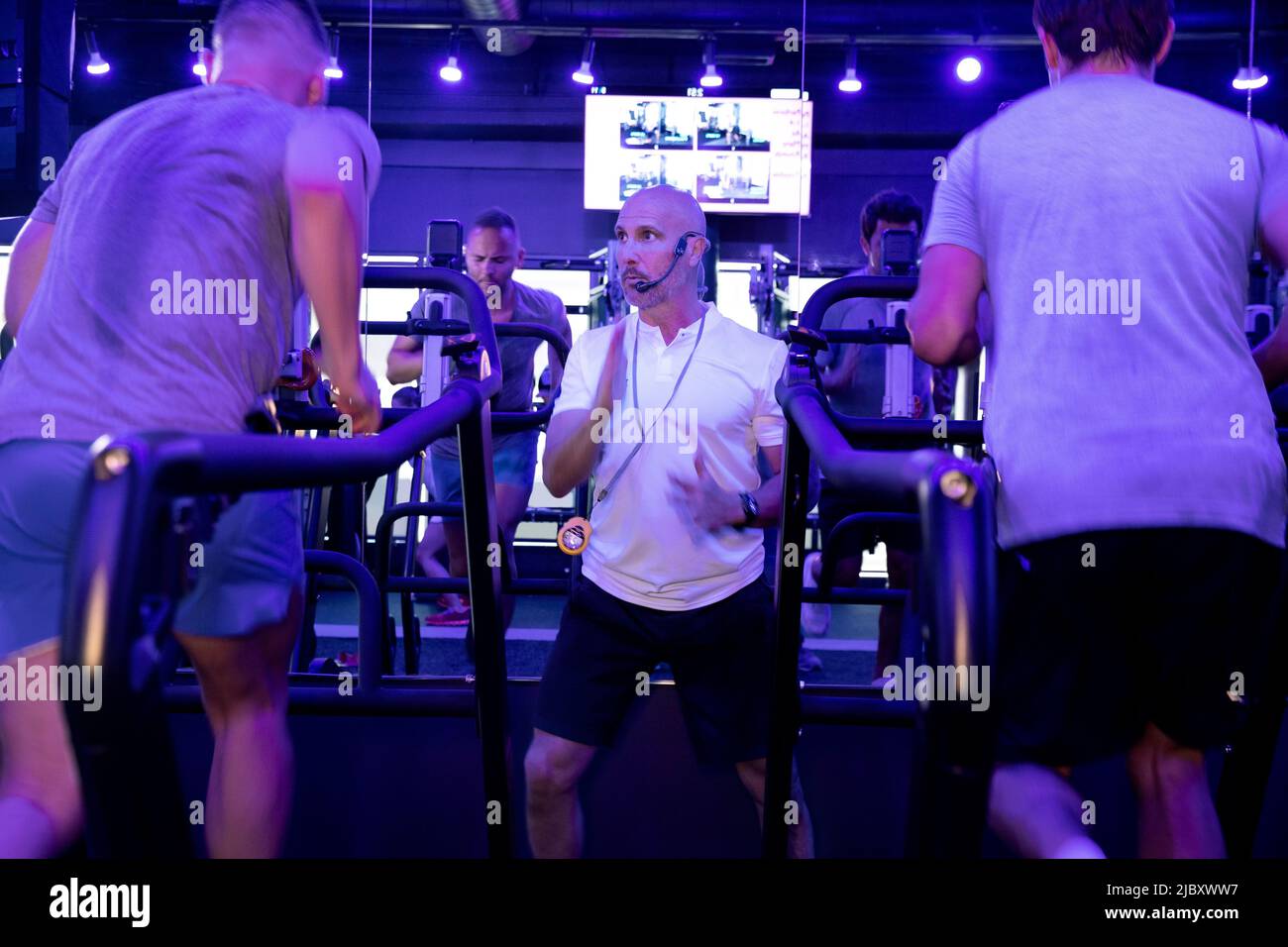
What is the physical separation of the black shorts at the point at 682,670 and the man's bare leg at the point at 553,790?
37 millimetres

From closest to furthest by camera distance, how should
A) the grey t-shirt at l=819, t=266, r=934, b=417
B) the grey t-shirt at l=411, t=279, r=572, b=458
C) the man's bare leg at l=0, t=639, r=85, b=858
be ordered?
the man's bare leg at l=0, t=639, r=85, b=858 < the grey t-shirt at l=819, t=266, r=934, b=417 < the grey t-shirt at l=411, t=279, r=572, b=458

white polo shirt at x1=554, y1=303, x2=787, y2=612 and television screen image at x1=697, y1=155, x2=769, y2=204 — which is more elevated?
television screen image at x1=697, y1=155, x2=769, y2=204

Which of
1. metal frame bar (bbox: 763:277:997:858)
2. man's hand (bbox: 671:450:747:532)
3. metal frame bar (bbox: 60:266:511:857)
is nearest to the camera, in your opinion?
metal frame bar (bbox: 60:266:511:857)

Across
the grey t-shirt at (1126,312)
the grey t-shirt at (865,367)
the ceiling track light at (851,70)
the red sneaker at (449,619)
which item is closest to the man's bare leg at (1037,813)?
the grey t-shirt at (1126,312)

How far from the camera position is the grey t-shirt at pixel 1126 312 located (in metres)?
1.36

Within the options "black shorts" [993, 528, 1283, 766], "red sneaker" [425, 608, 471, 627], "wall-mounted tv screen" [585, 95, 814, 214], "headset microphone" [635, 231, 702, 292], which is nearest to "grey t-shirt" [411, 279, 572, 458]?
"red sneaker" [425, 608, 471, 627]

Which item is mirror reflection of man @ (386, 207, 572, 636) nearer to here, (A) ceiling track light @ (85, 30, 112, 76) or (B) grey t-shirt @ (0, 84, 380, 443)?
(B) grey t-shirt @ (0, 84, 380, 443)

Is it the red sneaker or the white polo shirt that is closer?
the white polo shirt

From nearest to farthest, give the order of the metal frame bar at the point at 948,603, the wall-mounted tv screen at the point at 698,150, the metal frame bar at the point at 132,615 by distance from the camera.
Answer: the metal frame bar at the point at 132,615, the metal frame bar at the point at 948,603, the wall-mounted tv screen at the point at 698,150

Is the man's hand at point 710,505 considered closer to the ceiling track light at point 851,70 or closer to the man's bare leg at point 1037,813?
the man's bare leg at point 1037,813

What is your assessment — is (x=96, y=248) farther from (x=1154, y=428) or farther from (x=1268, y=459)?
(x=1268, y=459)

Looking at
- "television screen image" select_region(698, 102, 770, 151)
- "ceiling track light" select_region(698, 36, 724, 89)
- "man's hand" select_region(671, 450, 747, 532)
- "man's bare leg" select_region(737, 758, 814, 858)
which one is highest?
"ceiling track light" select_region(698, 36, 724, 89)

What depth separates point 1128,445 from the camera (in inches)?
53.6

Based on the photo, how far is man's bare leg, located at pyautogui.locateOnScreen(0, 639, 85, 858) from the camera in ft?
4.37
